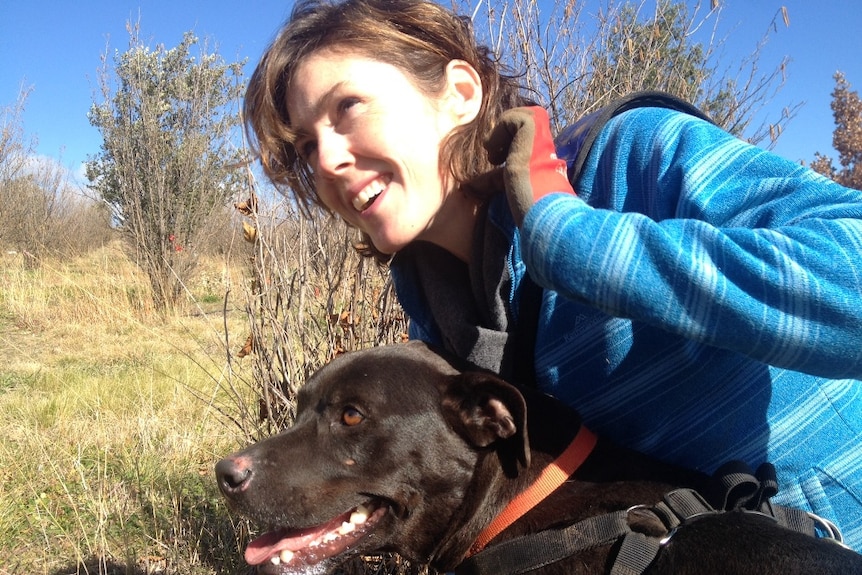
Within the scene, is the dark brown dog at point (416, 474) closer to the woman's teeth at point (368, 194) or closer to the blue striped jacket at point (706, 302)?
the blue striped jacket at point (706, 302)

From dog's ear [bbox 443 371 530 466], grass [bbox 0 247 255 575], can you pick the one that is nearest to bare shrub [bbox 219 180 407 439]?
grass [bbox 0 247 255 575]

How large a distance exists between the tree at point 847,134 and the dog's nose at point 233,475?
647 inches

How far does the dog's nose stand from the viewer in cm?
202

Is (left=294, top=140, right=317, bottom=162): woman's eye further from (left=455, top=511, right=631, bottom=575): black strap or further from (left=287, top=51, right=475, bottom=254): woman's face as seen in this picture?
(left=455, top=511, right=631, bottom=575): black strap

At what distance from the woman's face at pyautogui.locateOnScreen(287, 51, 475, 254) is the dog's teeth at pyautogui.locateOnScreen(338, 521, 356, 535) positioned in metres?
0.94

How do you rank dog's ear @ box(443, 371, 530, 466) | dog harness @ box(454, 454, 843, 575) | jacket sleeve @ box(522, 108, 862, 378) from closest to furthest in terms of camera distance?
jacket sleeve @ box(522, 108, 862, 378)
dog harness @ box(454, 454, 843, 575)
dog's ear @ box(443, 371, 530, 466)

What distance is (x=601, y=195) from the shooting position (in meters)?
2.00

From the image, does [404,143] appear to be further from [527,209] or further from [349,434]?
[349,434]

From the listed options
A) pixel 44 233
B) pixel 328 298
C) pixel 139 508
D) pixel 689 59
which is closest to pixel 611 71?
pixel 689 59

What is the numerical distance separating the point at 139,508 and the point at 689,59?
5.66m

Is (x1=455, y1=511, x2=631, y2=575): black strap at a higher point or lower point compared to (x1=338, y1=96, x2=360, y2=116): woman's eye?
lower

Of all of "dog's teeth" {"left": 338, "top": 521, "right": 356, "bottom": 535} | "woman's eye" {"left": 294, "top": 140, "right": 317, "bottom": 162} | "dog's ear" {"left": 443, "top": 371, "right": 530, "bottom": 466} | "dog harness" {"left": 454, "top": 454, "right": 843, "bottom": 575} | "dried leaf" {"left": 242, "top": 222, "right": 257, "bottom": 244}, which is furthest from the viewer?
"dried leaf" {"left": 242, "top": 222, "right": 257, "bottom": 244}

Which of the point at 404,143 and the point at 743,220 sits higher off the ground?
the point at 404,143

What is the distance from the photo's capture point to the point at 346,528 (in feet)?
6.81
